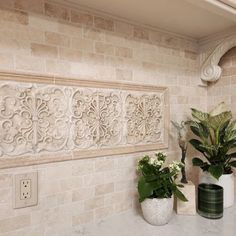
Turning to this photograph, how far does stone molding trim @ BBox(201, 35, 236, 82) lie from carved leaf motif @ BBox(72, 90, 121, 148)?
27.1 inches

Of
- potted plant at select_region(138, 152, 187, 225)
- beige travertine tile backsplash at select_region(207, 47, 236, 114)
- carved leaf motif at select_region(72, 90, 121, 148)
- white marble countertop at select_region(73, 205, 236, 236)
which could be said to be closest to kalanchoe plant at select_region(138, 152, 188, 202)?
potted plant at select_region(138, 152, 187, 225)

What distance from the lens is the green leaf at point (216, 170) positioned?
1138mm

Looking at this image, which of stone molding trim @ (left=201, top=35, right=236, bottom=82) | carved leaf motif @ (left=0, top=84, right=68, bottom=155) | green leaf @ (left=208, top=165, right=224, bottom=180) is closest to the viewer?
carved leaf motif @ (left=0, top=84, right=68, bottom=155)

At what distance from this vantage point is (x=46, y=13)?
100 centimetres

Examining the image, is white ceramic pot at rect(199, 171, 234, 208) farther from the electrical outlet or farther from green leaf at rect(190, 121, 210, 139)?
the electrical outlet

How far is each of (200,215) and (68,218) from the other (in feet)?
2.23

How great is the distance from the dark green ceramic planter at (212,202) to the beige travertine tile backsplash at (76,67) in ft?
1.07

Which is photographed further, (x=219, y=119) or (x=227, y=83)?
(x=227, y=83)

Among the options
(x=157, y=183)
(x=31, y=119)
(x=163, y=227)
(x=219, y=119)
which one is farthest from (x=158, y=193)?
(x=31, y=119)

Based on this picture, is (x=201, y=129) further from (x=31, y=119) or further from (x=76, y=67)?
(x=31, y=119)

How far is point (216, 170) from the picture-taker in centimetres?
116

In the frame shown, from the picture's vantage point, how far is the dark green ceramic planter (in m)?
1.16

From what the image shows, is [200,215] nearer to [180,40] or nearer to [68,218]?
[68,218]

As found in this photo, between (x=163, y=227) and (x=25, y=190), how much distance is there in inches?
25.8
